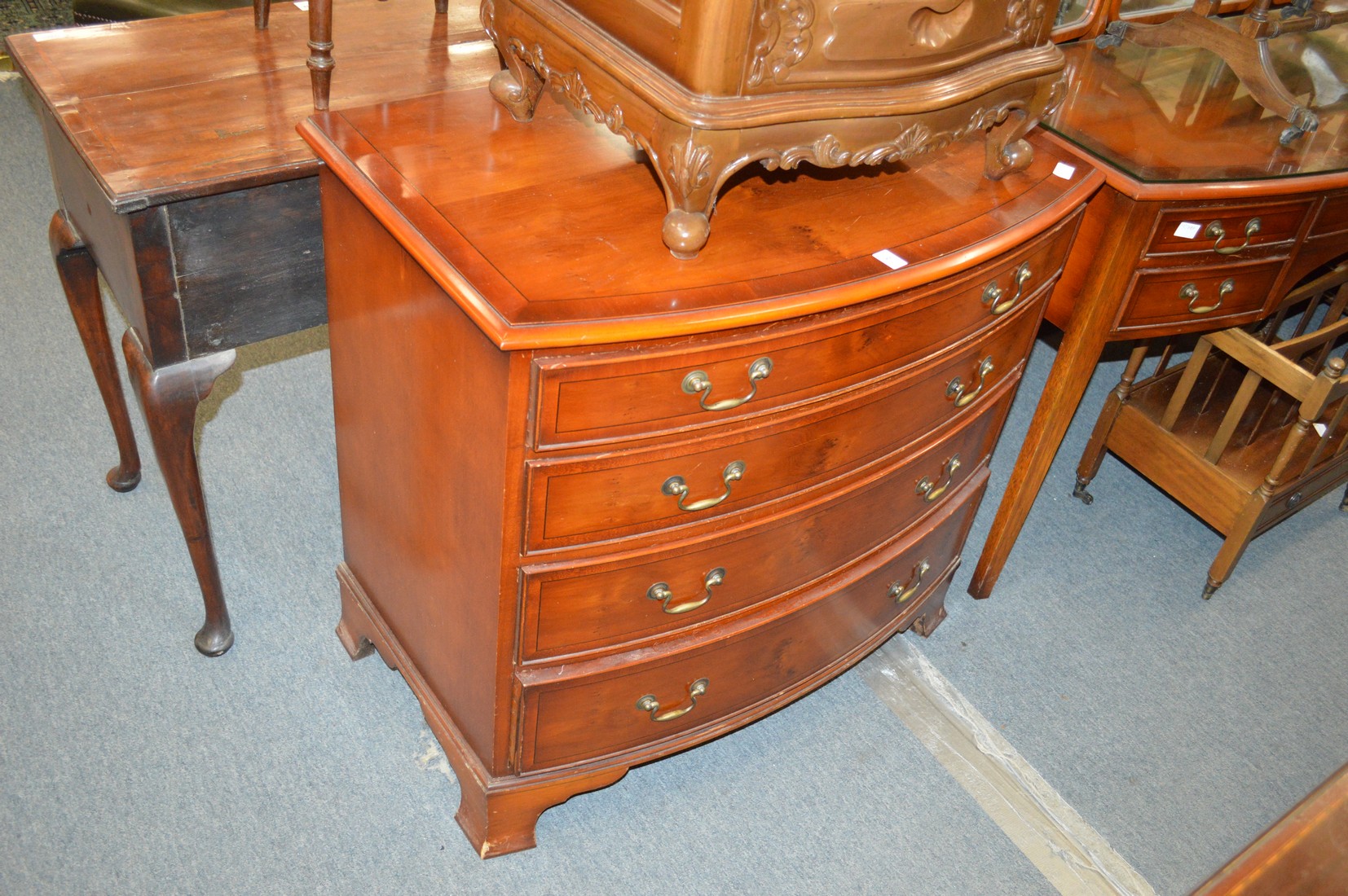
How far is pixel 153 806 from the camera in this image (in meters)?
1.95

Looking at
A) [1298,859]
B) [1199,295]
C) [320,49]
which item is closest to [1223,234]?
[1199,295]

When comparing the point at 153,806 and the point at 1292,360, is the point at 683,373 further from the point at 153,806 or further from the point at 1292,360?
the point at 1292,360

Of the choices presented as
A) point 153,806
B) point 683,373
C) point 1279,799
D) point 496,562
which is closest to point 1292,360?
point 1279,799

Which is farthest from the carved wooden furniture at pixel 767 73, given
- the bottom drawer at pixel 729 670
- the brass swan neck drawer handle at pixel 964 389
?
the bottom drawer at pixel 729 670

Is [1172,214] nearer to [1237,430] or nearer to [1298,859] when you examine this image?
[1237,430]

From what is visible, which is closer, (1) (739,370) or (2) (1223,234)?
(1) (739,370)

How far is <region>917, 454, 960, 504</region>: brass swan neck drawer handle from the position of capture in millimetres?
1969

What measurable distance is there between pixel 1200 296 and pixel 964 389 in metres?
0.71

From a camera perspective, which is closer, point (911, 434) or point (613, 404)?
point (613, 404)

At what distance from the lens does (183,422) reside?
1.87m

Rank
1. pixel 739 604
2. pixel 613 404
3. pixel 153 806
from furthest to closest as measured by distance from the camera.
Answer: pixel 153 806
pixel 739 604
pixel 613 404

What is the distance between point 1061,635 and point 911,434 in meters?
0.99

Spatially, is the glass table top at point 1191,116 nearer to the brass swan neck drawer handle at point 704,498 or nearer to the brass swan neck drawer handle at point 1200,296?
the brass swan neck drawer handle at point 1200,296

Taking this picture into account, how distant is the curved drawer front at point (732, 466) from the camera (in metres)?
1.45
